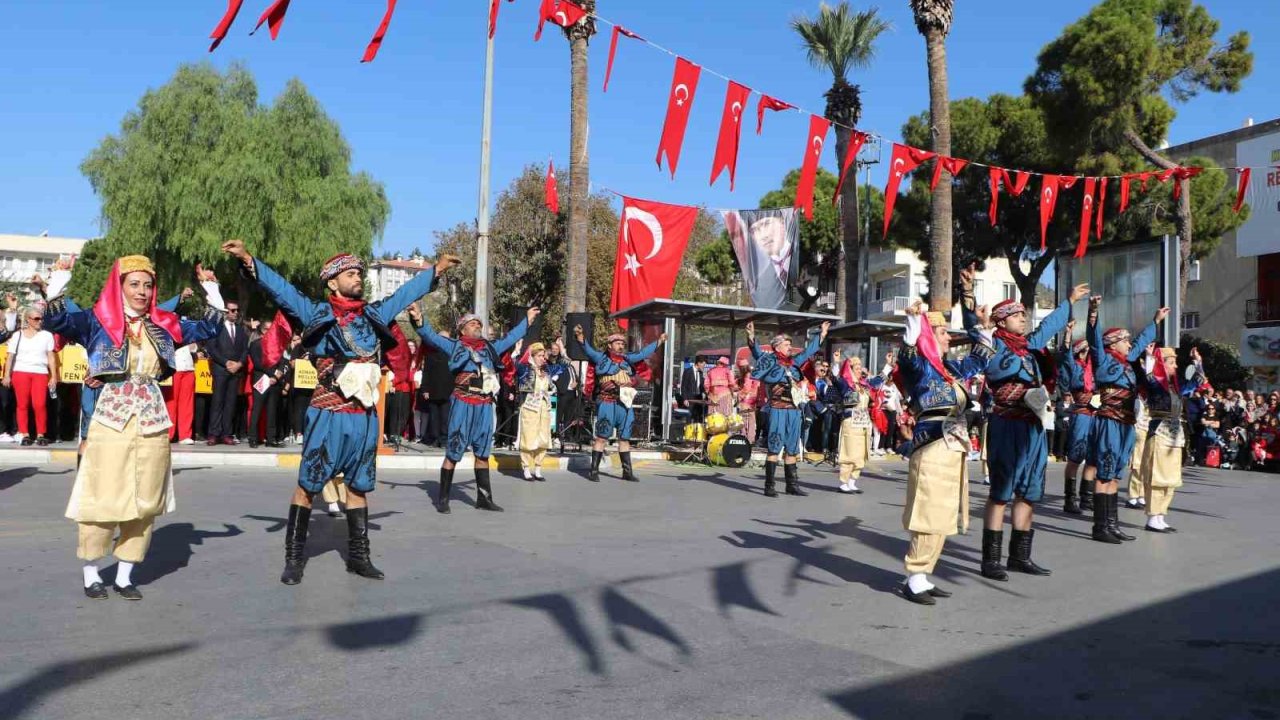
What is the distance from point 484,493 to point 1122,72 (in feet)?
73.2

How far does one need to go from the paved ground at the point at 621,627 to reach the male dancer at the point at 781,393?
11.2 ft

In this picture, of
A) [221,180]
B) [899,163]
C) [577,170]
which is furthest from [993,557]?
[221,180]

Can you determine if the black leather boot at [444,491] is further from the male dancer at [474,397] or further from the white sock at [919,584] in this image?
the white sock at [919,584]

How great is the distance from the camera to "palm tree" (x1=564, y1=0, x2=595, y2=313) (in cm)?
2128

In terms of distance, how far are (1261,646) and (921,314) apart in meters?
2.78

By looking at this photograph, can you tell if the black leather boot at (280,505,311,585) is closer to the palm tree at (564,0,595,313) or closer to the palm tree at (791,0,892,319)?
the palm tree at (564,0,595,313)

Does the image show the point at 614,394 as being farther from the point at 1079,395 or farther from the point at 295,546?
the point at 295,546

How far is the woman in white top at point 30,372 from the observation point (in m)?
15.0

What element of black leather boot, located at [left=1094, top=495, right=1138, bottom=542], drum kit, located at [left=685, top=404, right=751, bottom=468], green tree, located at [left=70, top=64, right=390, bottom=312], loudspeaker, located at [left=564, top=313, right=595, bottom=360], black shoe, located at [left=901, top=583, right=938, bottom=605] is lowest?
black shoe, located at [left=901, top=583, right=938, bottom=605]

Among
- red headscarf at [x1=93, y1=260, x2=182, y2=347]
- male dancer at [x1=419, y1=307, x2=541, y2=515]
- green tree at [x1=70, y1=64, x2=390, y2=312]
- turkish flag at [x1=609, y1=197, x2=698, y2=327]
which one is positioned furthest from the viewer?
green tree at [x1=70, y1=64, x2=390, y2=312]

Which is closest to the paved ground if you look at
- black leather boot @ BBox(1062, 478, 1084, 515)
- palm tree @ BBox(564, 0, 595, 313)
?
black leather boot @ BBox(1062, 478, 1084, 515)

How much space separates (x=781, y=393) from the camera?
44.5 feet

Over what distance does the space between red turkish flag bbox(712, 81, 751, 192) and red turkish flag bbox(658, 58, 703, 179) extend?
557mm

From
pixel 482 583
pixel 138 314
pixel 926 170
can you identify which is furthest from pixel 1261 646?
pixel 926 170
